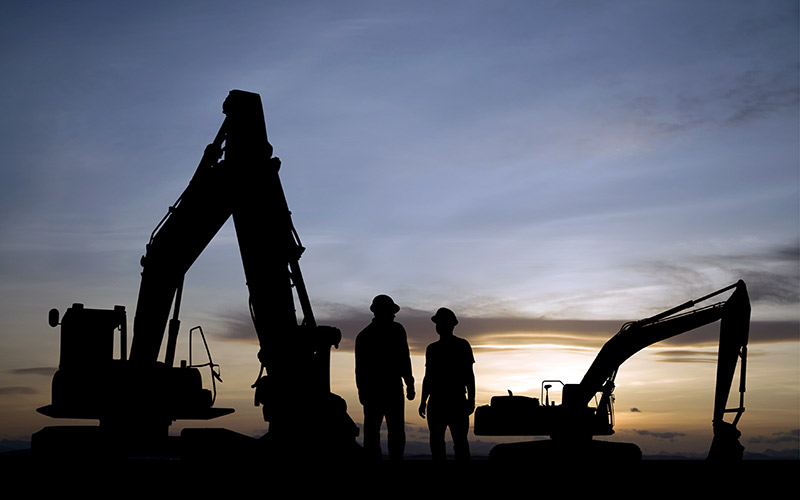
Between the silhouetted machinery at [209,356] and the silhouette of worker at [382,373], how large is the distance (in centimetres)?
50

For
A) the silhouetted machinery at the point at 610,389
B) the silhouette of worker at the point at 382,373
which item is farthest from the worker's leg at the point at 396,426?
the silhouetted machinery at the point at 610,389

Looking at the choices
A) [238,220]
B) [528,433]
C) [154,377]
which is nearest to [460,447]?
[238,220]

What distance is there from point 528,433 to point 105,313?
49.4ft

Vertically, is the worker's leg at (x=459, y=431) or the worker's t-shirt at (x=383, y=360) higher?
the worker's t-shirt at (x=383, y=360)

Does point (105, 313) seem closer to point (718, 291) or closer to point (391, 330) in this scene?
point (391, 330)

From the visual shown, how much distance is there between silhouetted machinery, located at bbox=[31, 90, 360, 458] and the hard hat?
181 cm

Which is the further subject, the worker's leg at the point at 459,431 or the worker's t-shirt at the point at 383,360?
the worker's leg at the point at 459,431

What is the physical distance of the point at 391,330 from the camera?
12664 mm

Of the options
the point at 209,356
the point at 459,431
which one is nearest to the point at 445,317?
the point at 459,431

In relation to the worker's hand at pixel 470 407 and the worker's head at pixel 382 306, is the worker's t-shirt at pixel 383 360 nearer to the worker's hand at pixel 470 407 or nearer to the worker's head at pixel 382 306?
the worker's head at pixel 382 306

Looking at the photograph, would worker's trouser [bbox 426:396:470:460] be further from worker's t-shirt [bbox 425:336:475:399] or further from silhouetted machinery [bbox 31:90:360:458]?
silhouetted machinery [bbox 31:90:360:458]

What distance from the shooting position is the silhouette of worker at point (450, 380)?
1297cm

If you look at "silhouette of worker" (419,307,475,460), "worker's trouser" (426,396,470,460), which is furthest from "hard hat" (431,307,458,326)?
"worker's trouser" (426,396,470,460)

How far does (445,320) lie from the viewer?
12953 millimetres
